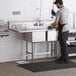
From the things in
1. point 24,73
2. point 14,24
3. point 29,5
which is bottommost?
point 24,73

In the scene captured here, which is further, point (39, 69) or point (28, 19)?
point (28, 19)

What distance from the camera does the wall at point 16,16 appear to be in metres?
6.88

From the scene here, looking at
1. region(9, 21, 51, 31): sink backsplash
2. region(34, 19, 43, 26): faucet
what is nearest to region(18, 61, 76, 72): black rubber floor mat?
region(9, 21, 51, 31): sink backsplash

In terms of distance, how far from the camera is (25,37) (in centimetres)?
702

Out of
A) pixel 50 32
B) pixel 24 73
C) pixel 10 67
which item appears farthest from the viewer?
pixel 50 32

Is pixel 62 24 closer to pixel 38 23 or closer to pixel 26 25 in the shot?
pixel 38 23

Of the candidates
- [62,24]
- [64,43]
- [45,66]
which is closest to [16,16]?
[62,24]

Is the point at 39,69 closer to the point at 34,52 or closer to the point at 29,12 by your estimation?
the point at 34,52

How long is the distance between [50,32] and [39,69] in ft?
3.77

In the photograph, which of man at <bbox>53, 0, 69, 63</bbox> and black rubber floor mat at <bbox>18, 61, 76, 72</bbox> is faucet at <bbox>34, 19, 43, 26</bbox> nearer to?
man at <bbox>53, 0, 69, 63</bbox>

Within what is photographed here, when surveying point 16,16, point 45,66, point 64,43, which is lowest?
point 45,66

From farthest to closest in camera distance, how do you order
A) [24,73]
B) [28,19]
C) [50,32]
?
1. [28,19]
2. [50,32]
3. [24,73]

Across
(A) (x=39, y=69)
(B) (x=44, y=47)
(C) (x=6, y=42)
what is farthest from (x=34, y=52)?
(A) (x=39, y=69)

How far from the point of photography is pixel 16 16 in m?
7.01
